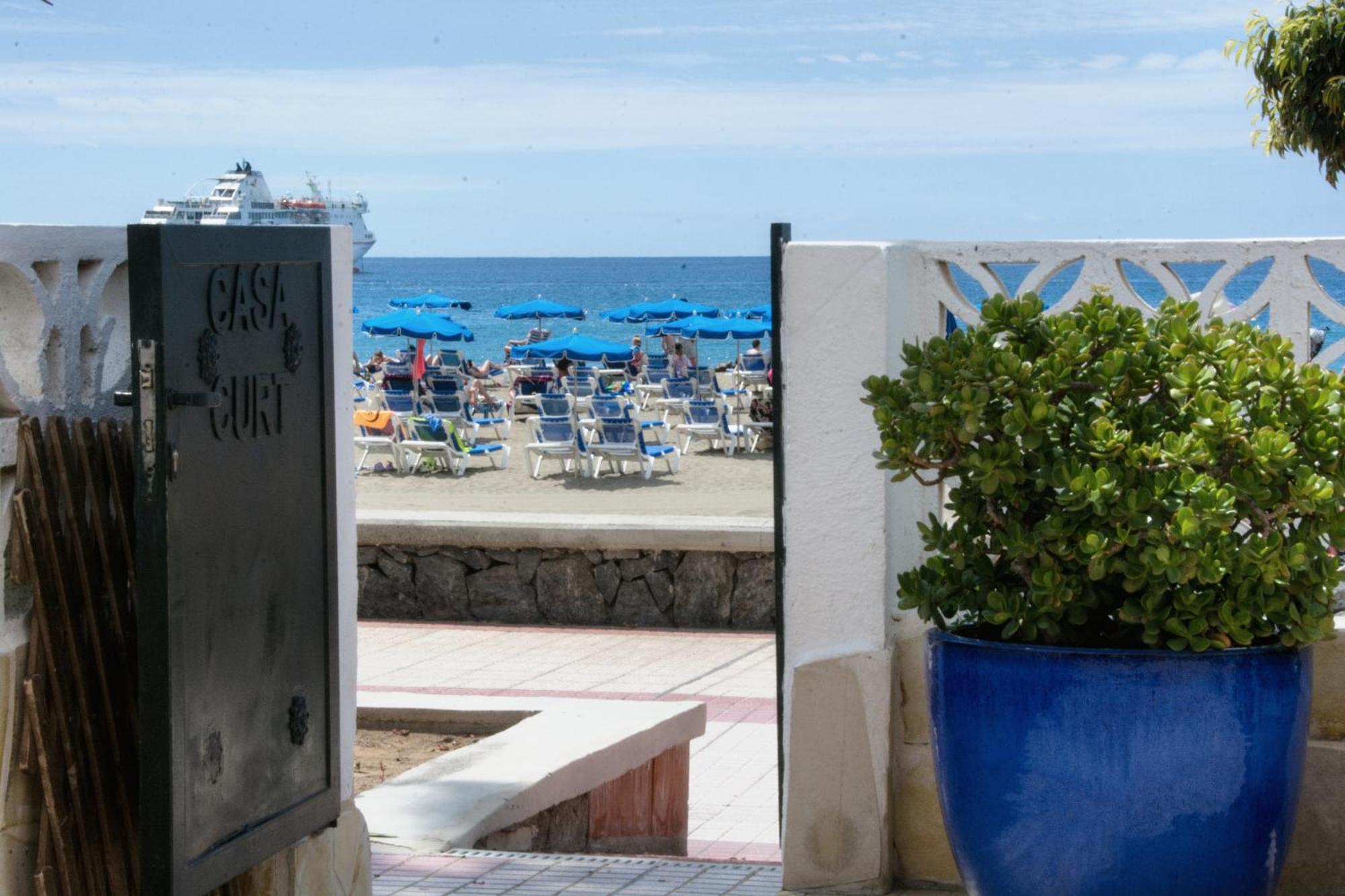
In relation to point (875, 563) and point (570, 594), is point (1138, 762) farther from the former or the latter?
point (570, 594)

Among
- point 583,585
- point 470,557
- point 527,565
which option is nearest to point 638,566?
point 583,585

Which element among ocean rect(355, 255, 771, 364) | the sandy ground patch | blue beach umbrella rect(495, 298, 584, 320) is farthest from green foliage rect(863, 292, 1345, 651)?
ocean rect(355, 255, 771, 364)

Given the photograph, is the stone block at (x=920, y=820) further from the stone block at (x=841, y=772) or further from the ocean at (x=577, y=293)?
the ocean at (x=577, y=293)

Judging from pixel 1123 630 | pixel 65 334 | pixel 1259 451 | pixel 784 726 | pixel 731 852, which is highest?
pixel 65 334

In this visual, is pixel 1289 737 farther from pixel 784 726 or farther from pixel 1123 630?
pixel 784 726

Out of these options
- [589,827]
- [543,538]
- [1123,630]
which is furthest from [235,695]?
[543,538]

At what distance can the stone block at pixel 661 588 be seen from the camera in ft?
36.2

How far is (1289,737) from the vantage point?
11.9 feet

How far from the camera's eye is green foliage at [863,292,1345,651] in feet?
11.4

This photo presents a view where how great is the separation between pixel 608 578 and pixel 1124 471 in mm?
7703

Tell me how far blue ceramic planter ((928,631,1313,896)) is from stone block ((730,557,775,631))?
7266 millimetres

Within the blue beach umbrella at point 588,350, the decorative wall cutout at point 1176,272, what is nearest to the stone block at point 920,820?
the decorative wall cutout at point 1176,272

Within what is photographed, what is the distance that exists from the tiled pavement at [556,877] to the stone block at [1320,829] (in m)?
1.40

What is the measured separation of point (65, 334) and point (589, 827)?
3.48 m
